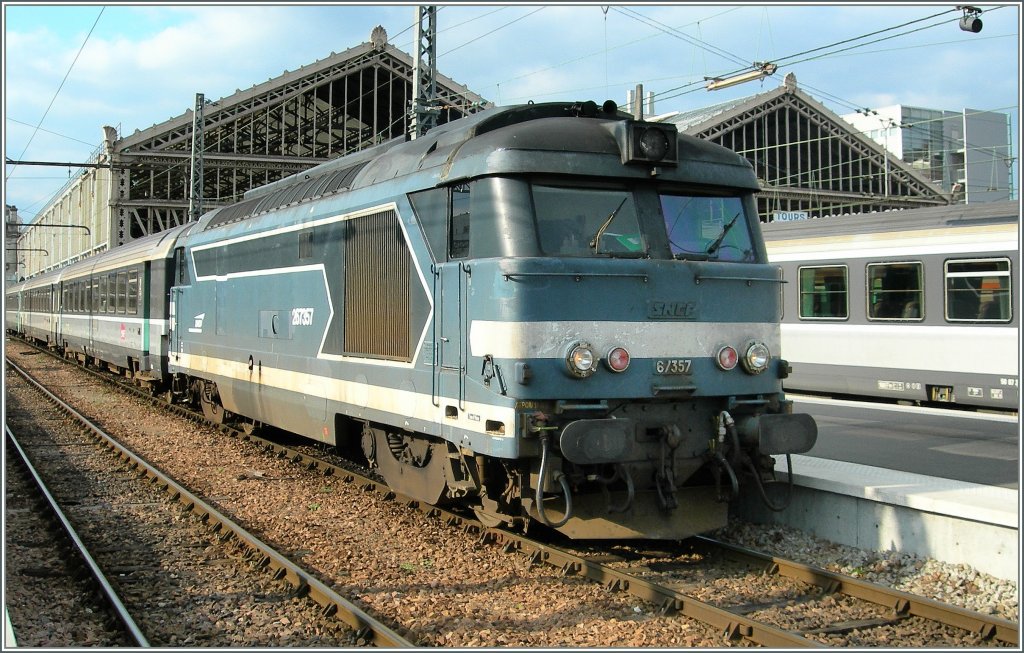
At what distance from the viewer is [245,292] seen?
1184 cm

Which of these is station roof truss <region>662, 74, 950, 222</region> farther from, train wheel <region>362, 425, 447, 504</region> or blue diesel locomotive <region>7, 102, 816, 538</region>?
train wheel <region>362, 425, 447, 504</region>

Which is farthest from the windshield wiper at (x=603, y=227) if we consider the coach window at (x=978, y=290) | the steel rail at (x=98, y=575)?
the coach window at (x=978, y=290)

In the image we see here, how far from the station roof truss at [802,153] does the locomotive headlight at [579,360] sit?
32894 millimetres

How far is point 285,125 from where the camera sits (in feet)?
125

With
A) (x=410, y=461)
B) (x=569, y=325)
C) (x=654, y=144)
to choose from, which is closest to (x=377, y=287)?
(x=410, y=461)

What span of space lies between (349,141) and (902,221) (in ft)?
99.4

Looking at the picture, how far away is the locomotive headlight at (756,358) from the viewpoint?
23.3 ft

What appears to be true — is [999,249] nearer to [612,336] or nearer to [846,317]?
[846,317]

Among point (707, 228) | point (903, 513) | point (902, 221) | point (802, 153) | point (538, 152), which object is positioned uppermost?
point (802, 153)

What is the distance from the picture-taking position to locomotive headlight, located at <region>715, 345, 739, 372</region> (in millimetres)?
6996

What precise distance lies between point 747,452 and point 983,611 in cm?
198

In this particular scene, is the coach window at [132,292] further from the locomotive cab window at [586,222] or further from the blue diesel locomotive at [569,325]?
the locomotive cab window at [586,222]

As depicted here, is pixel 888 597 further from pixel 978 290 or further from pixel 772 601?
pixel 978 290

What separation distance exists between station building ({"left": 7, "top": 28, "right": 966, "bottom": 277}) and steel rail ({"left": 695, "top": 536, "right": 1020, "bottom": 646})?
28578 millimetres
